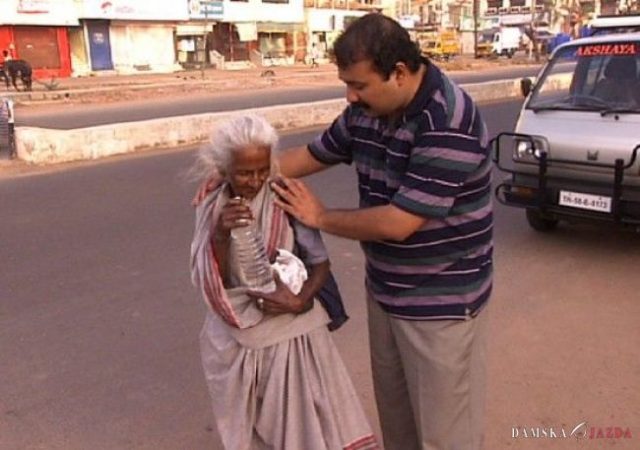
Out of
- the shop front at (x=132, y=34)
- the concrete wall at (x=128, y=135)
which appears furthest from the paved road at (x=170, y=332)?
the shop front at (x=132, y=34)

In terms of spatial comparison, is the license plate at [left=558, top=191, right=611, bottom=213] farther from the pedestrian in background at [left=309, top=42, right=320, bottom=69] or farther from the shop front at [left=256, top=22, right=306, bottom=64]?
the shop front at [left=256, top=22, right=306, bottom=64]

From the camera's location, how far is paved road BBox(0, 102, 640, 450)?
10.5 feet

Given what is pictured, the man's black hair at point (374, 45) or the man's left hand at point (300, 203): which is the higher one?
the man's black hair at point (374, 45)

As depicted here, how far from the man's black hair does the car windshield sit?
4.22 m

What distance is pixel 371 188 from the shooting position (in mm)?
2113

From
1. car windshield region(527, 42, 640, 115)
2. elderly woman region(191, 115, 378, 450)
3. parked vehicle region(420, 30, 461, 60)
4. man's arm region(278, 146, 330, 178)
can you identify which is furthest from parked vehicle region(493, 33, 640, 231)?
parked vehicle region(420, 30, 461, 60)

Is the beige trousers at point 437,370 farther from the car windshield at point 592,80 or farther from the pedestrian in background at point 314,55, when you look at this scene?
the pedestrian in background at point 314,55

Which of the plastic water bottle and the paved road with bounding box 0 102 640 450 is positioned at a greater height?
the plastic water bottle

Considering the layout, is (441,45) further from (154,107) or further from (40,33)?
(154,107)

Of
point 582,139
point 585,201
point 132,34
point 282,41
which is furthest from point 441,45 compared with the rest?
point 585,201

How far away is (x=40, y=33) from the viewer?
34000 millimetres

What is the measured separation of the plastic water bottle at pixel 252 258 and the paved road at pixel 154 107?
13512 mm

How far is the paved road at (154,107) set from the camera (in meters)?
15.7

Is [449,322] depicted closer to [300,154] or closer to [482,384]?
[482,384]
